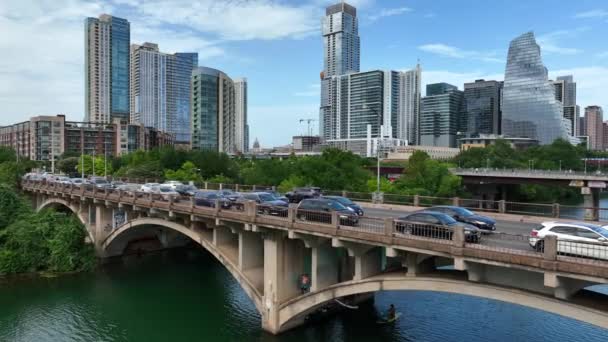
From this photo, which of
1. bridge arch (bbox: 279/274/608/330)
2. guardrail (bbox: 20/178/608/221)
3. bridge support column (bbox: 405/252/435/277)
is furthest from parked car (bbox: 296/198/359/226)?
guardrail (bbox: 20/178/608/221)

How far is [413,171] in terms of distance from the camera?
70250 mm

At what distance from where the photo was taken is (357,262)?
2000cm

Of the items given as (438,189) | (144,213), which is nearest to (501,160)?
(438,189)

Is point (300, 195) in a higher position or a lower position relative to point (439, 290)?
higher

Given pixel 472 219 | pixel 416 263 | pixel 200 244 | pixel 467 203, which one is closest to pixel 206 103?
pixel 200 244

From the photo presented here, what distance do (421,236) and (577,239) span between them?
5.19 m

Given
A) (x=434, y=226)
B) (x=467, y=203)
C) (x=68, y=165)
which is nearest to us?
(x=434, y=226)

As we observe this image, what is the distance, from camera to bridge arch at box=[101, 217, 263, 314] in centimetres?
2558

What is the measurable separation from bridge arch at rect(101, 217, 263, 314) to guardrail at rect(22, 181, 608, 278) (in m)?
2.15

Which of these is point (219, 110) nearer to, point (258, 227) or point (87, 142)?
point (87, 142)

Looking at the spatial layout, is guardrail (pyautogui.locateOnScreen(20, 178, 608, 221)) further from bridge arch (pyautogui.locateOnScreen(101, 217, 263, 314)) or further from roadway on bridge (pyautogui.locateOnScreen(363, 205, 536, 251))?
bridge arch (pyautogui.locateOnScreen(101, 217, 263, 314))

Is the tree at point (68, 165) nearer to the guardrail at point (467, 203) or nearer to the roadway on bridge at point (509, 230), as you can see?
the guardrail at point (467, 203)

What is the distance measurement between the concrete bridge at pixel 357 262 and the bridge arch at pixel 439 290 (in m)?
0.03

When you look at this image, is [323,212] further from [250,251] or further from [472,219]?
[250,251]
